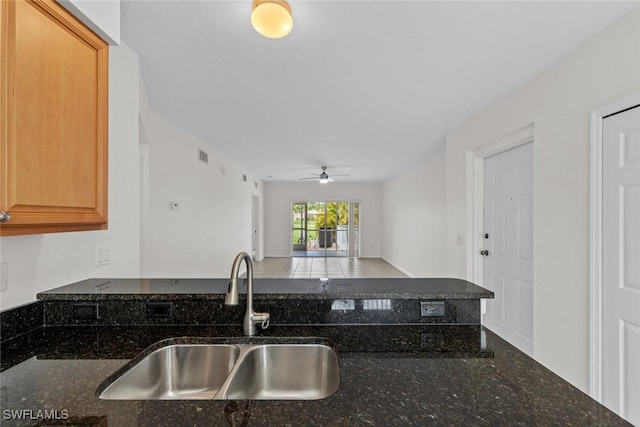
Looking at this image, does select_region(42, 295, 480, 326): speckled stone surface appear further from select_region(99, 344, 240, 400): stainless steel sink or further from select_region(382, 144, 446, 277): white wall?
select_region(382, 144, 446, 277): white wall

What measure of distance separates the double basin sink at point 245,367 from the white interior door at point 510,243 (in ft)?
7.60

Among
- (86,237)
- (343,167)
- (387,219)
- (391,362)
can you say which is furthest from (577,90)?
(387,219)

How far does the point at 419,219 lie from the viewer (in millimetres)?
6172

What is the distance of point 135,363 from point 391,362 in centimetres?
89

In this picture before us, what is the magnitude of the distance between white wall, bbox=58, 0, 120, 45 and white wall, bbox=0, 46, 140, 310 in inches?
21.2

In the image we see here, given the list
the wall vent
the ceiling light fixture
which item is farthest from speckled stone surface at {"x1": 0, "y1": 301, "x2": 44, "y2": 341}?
the wall vent

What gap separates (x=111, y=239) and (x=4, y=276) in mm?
683

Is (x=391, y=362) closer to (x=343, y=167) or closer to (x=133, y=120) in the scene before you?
(x=133, y=120)

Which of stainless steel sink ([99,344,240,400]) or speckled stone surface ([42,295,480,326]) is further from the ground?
speckled stone surface ([42,295,480,326])

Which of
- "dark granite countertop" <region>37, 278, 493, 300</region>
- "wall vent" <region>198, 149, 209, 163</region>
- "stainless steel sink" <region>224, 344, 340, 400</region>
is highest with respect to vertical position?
"wall vent" <region>198, 149, 209, 163</region>

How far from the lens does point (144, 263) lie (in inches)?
113

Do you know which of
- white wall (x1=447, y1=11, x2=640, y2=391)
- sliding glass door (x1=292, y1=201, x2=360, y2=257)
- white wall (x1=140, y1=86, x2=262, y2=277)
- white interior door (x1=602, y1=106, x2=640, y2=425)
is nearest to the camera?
white interior door (x1=602, y1=106, x2=640, y2=425)

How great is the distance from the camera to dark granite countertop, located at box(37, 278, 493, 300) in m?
1.31

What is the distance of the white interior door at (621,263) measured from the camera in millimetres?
1593
